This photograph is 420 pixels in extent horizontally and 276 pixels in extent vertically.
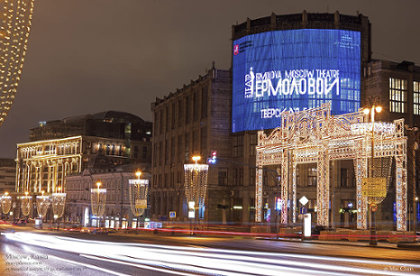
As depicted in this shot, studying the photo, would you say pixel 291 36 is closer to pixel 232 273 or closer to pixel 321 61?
pixel 321 61

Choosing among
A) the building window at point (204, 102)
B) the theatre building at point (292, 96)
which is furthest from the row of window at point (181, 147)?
the building window at point (204, 102)

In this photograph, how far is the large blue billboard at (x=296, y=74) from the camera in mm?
80625

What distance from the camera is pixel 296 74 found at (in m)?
82.1

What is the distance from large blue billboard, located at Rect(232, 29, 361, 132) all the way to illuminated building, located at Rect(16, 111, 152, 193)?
80.3 metres

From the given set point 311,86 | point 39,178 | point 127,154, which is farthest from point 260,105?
point 39,178

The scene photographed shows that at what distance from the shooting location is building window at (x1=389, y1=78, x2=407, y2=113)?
7531cm

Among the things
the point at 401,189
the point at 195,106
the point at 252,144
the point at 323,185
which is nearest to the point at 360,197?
the point at 401,189

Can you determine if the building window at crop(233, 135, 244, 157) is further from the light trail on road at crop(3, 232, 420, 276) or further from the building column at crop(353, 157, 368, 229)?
the light trail on road at crop(3, 232, 420, 276)

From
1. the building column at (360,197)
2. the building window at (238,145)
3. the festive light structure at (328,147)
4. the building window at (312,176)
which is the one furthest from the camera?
the building window at (238,145)

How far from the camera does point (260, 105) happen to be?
84875 mm

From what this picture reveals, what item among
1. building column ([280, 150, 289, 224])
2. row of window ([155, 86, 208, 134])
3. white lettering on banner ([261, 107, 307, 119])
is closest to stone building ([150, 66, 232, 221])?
row of window ([155, 86, 208, 134])

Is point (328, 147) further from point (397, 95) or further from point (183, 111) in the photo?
point (183, 111)

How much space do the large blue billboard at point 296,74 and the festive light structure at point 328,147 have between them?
89.8 feet

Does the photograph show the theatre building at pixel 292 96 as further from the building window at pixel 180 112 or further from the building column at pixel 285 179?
the building column at pixel 285 179
